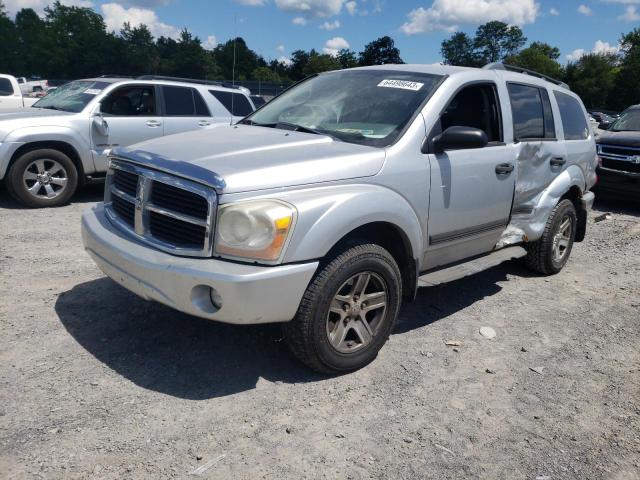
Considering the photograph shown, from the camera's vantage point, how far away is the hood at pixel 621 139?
31.0ft

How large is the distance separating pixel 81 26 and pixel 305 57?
39.5 m

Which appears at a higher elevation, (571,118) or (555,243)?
(571,118)

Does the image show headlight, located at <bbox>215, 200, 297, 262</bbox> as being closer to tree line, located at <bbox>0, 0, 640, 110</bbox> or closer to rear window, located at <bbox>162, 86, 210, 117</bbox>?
rear window, located at <bbox>162, 86, 210, 117</bbox>

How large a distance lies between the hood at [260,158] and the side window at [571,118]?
3.00 m

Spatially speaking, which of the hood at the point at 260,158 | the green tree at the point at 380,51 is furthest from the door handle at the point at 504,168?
the green tree at the point at 380,51

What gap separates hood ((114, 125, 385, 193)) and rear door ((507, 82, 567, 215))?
1.82 m

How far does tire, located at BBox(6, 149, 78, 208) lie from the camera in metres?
7.04

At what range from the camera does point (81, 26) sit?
311ft

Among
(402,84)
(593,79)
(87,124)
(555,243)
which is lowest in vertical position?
(555,243)

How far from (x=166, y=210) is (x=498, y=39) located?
14391 centimetres

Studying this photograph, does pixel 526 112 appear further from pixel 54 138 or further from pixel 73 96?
pixel 73 96

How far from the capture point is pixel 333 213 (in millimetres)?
3027

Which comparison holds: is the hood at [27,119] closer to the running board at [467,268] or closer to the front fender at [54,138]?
the front fender at [54,138]

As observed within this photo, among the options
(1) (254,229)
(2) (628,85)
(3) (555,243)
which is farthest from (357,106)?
(2) (628,85)
